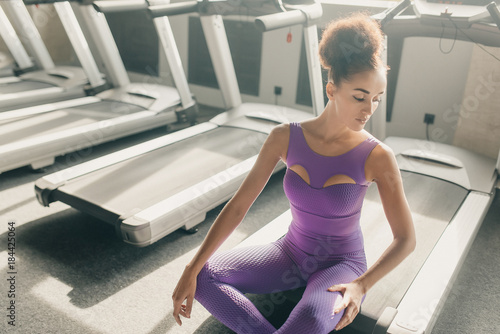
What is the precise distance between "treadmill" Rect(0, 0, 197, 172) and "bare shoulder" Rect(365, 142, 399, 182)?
2.47m

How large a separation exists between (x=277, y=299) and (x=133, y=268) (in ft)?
2.64

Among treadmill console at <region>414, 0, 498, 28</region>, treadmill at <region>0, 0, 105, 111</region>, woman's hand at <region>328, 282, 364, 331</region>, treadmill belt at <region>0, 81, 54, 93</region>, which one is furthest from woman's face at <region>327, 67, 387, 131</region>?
treadmill belt at <region>0, 81, 54, 93</region>

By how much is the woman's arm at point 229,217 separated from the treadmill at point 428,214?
1.40 feet

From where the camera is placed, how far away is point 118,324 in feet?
6.07

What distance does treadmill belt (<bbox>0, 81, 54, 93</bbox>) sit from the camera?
4173 mm

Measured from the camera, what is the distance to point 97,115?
3.75m

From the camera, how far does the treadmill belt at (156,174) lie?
2355mm

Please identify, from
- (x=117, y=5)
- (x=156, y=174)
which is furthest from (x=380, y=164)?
(x=117, y=5)

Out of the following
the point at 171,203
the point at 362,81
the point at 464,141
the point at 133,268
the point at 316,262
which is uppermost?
the point at 362,81

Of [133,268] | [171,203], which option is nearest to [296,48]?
[171,203]

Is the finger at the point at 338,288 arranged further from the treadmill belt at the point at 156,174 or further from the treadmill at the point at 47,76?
the treadmill at the point at 47,76

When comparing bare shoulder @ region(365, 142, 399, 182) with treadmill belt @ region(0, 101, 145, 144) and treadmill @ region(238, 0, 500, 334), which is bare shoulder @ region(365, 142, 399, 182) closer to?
treadmill @ region(238, 0, 500, 334)

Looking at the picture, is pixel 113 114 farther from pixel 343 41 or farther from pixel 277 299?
pixel 343 41

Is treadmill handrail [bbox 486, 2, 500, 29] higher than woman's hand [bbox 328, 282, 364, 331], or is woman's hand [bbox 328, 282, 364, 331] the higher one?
treadmill handrail [bbox 486, 2, 500, 29]
